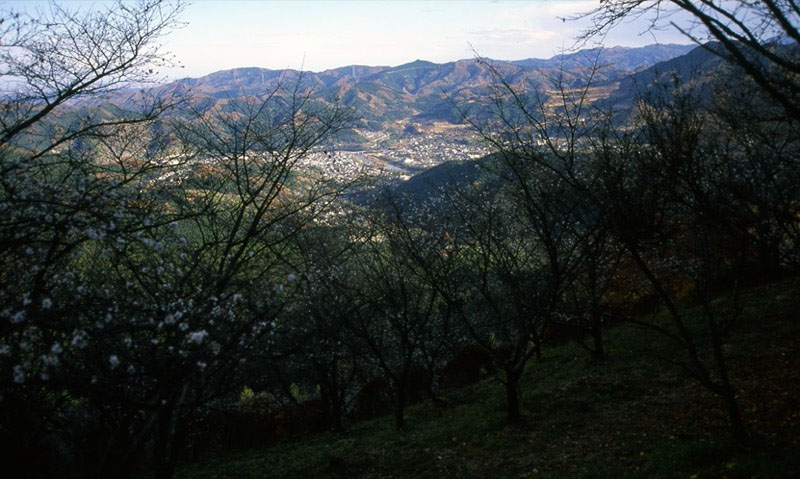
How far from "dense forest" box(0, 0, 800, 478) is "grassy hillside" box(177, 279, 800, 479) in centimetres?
41

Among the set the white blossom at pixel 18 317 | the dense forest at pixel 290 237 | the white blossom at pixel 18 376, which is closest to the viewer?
the white blossom at pixel 18 376

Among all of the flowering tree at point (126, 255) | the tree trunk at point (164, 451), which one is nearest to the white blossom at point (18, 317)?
the flowering tree at point (126, 255)

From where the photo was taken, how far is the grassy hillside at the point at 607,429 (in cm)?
804

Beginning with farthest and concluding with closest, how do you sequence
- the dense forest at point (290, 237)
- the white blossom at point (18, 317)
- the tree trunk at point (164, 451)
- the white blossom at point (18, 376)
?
1. the tree trunk at point (164, 451)
2. the dense forest at point (290, 237)
3. the white blossom at point (18, 317)
4. the white blossom at point (18, 376)

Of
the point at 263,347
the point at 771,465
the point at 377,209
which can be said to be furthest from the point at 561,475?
the point at 377,209

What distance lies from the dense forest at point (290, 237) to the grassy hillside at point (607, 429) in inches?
16.2

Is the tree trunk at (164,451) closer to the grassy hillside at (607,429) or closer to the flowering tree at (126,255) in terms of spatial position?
the flowering tree at (126,255)

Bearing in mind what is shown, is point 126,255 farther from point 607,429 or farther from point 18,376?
point 607,429

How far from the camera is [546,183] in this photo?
38.5ft

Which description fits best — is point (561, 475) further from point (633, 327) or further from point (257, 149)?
point (633, 327)

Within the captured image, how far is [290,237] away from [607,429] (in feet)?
29.2

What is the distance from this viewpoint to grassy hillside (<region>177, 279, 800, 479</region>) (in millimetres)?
8039

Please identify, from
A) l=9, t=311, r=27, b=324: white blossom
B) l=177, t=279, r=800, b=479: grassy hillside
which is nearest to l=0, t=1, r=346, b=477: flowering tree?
l=9, t=311, r=27, b=324: white blossom

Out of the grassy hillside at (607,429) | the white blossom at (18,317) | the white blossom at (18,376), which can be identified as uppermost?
the white blossom at (18,317)
